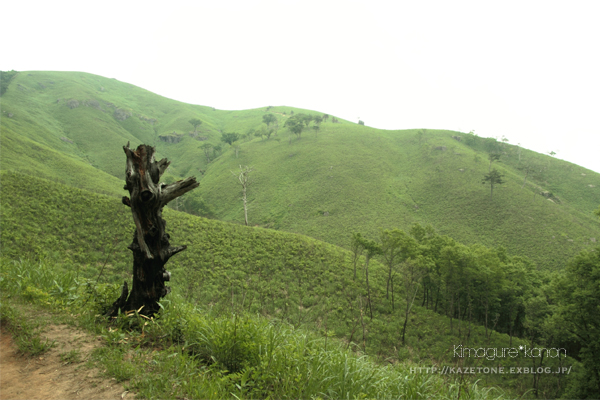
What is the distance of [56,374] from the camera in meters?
3.24

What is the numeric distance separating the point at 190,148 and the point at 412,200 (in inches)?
3349

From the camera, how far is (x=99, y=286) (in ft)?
17.1

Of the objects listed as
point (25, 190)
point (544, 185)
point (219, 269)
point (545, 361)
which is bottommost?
point (545, 361)

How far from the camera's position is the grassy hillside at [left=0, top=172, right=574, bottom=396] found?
15.2m

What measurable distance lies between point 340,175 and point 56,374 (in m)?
65.7

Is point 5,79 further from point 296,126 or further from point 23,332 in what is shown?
point 23,332

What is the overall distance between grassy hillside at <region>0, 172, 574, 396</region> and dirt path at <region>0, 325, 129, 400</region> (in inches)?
363

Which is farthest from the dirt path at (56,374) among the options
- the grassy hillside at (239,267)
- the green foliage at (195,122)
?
the green foliage at (195,122)

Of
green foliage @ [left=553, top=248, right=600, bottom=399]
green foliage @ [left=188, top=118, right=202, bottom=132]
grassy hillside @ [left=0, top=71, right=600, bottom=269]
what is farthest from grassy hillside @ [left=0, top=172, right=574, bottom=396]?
green foliage @ [left=188, top=118, right=202, bottom=132]

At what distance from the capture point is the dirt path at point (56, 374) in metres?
2.92

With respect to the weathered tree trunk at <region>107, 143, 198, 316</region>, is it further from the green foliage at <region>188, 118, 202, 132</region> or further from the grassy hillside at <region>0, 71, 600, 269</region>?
the green foliage at <region>188, 118, 202, 132</region>

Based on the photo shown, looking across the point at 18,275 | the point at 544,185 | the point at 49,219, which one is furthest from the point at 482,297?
the point at 544,185

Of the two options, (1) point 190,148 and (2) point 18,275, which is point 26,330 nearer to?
(2) point 18,275

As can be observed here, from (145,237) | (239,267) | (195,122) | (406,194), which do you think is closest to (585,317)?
(145,237)
